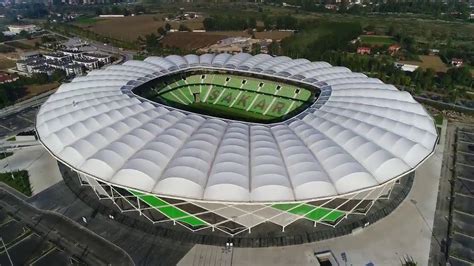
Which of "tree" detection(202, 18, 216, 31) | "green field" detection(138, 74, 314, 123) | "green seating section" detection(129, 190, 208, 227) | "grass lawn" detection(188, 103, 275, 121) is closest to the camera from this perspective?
"green seating section" detection(129, 190, 208, 227)

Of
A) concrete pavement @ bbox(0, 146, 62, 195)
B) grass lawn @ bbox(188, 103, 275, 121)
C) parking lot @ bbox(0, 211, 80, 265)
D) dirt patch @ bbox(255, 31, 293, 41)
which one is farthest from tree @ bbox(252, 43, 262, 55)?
parking lot @ bbox(0, 211, 80, 265)

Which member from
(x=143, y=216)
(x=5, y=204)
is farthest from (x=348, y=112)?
(x=5, y=204)

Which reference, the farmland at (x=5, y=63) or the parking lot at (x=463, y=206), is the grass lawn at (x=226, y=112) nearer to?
the parking lot at (x=463, y=206)

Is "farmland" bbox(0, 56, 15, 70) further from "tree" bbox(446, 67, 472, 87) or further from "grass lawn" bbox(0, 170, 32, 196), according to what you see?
"tree" bbox(446, 67, 472, 87)

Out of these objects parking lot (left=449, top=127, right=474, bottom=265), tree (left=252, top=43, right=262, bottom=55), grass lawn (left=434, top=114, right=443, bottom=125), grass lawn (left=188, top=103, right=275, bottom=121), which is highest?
tree (left=252, top=43, right=262, bottom=55)

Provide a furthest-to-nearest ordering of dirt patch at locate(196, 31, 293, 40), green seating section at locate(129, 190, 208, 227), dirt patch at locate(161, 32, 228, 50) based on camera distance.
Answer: dirt patch at locate(196, 31, 293, 40), dirt patch at locate(161, 32, 228, 50), green seating section at locate(129, 190, 208, 227)

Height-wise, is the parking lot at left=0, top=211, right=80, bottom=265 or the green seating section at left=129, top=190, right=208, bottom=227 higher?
the green seating section at left=129, top=190, right=208, bottom=227

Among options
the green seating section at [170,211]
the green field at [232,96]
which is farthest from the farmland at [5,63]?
the green seating section at [170,211]

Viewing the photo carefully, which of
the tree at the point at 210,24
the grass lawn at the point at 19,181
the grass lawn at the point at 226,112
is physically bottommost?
the grass lawn at the point at 19,181
